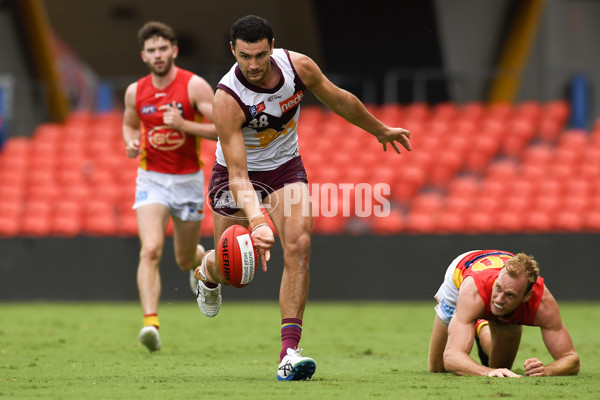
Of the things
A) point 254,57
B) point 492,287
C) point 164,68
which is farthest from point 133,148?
point 492,287

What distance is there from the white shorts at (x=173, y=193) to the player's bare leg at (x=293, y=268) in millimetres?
2288

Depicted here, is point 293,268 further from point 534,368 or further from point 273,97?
point 534,368

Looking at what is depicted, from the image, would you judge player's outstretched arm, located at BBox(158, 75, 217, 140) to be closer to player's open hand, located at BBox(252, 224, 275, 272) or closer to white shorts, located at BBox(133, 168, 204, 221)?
white shorts, located at BBox(133, 168, 204, 221)

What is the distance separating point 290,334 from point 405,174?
9.87m

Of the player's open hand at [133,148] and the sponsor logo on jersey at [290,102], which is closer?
the sponsor logo on jersey at [290,102]

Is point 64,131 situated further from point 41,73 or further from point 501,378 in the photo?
point 501,378

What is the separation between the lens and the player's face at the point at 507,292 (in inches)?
234

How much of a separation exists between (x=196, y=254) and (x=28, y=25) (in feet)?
44.4

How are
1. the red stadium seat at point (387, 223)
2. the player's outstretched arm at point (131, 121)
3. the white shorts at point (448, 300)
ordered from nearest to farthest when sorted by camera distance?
1. the white shorts at point (448, 300)
2. the player's outstretched arm at point (131, 121)
3. the red stadium seat at point (387, 223)

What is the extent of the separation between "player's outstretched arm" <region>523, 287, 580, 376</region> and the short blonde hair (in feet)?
1.27

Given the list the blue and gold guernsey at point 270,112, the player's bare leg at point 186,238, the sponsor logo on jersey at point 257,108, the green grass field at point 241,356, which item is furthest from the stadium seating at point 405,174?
the sponsor logo on jersey at point 257,108

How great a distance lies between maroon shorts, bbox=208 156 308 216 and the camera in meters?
6.67

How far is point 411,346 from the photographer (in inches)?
346

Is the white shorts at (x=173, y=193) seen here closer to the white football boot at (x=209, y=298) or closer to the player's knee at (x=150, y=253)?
the player's knee at (x=150, y=253)
